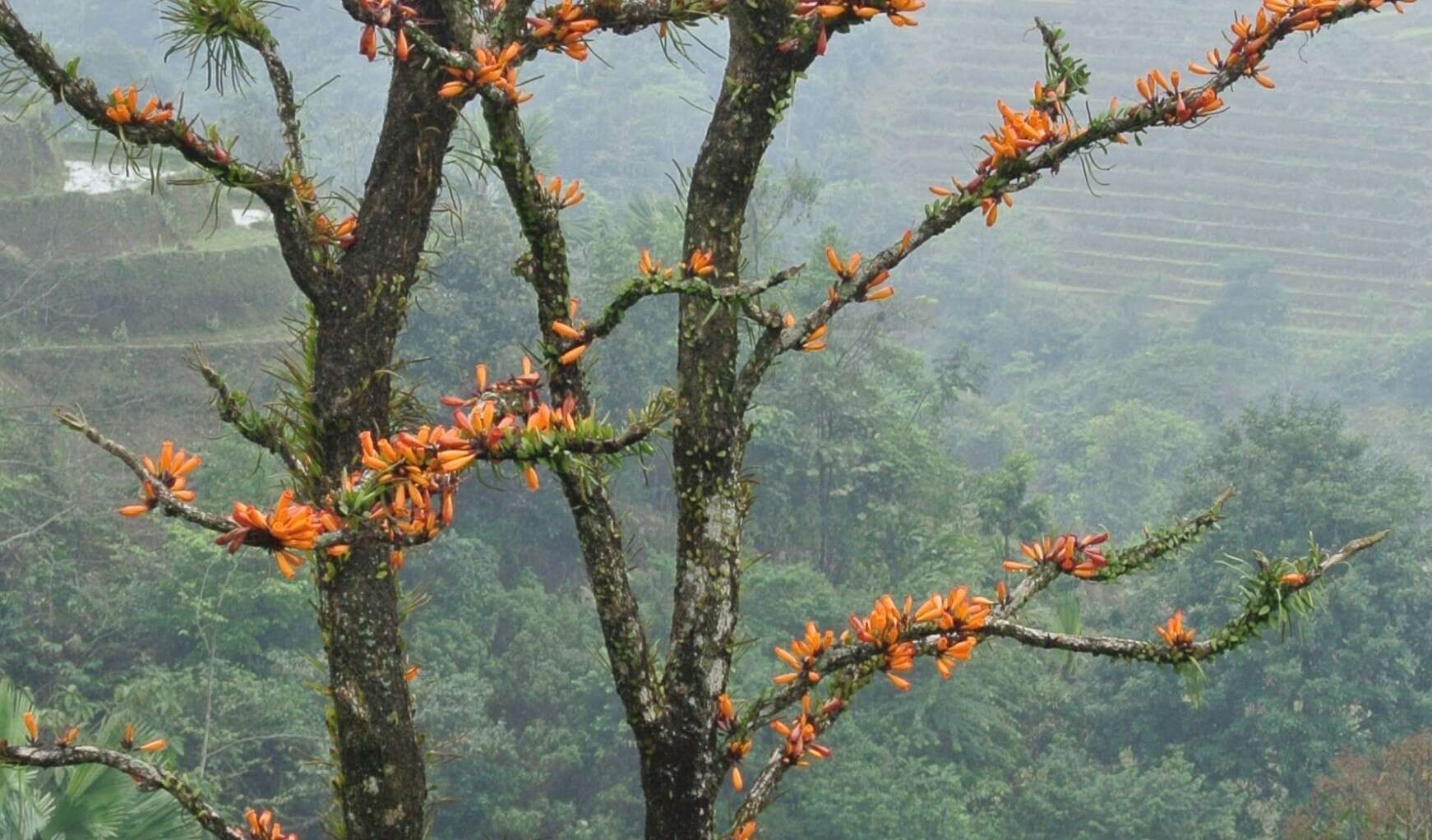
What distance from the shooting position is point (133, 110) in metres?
2.04

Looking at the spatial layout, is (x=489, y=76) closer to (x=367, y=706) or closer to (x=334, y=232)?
(x=334, y=232)

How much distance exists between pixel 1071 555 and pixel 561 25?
1.16 metres

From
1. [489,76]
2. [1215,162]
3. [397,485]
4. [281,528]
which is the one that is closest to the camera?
[281,528]

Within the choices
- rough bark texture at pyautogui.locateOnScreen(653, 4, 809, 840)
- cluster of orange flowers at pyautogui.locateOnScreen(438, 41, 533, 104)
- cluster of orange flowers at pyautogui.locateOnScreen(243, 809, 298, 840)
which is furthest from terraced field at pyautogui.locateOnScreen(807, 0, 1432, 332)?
cluster of orange flowers at pyautogui.locateOnScreen(243, 809, 298, 840)

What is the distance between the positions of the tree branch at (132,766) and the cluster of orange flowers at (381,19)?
110cm

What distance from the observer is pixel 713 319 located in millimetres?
2178

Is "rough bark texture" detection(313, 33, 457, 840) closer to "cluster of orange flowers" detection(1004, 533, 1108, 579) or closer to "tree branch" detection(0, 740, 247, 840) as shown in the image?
"tree branch" detection(0, 740, 247, 840)

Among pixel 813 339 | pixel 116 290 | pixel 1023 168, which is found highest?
pixel 116 290

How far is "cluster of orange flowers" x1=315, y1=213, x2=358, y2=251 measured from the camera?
2.25 metres

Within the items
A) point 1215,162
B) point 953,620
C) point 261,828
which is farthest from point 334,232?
point 1215,162

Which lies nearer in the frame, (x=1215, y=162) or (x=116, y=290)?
(x=116, y=290)

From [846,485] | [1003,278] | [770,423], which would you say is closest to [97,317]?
[770,423]

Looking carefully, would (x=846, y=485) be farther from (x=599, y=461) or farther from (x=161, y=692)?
(x=599, y=461)

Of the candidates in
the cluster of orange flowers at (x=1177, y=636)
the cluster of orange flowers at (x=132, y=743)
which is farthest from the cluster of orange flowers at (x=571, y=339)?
the cluster of orange flowers at (x=1177, y=636)
